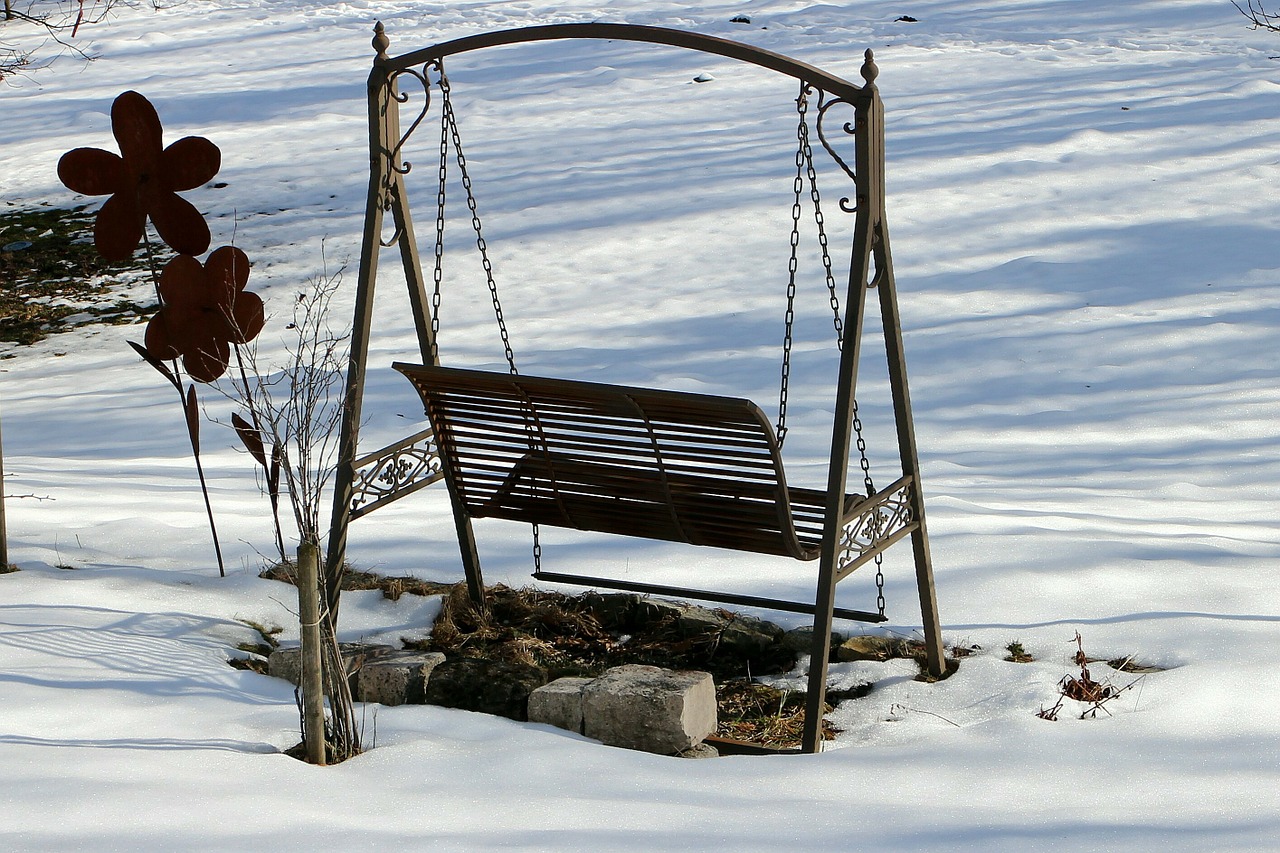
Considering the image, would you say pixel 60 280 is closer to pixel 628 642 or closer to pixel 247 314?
pixel 247 314

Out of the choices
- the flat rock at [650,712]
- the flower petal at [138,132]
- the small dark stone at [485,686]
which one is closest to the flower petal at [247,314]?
the flower petal at [138,132]

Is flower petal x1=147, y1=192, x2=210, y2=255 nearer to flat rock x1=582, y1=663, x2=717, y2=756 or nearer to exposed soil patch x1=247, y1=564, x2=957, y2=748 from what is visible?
exposed soil patch x1=247, y1=564, x2=957, y2=748

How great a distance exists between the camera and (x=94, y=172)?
4359 mm

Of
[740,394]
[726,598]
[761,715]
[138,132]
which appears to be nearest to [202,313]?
[138,132]

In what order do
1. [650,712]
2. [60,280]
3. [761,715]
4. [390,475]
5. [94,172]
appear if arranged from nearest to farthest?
[650,712] < [761,715] < [390,475] < [94,172] < [60,280]

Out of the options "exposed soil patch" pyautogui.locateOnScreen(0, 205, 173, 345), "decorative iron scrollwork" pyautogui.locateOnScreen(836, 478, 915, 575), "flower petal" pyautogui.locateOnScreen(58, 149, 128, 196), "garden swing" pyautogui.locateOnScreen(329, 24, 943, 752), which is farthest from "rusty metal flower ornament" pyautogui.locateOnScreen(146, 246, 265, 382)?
"exposed soil patch" pyautogui.locateOnScreen(0, 205, 173, 345)

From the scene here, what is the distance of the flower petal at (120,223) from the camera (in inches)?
173

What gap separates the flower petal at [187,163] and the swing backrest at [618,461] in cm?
128

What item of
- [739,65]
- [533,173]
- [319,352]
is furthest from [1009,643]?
[739,65]

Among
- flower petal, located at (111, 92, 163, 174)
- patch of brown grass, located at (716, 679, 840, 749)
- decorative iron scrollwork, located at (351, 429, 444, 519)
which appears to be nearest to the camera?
patch of brown grass, located at (716, 679, 840, 749)

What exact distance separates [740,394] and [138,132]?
13.4ft

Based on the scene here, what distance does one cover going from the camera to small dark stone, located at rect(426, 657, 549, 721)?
358cm

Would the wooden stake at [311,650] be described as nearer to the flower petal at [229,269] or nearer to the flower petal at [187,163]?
the flower petal at [229,269]

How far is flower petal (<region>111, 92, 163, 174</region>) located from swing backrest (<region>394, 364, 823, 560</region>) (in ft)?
4.55
